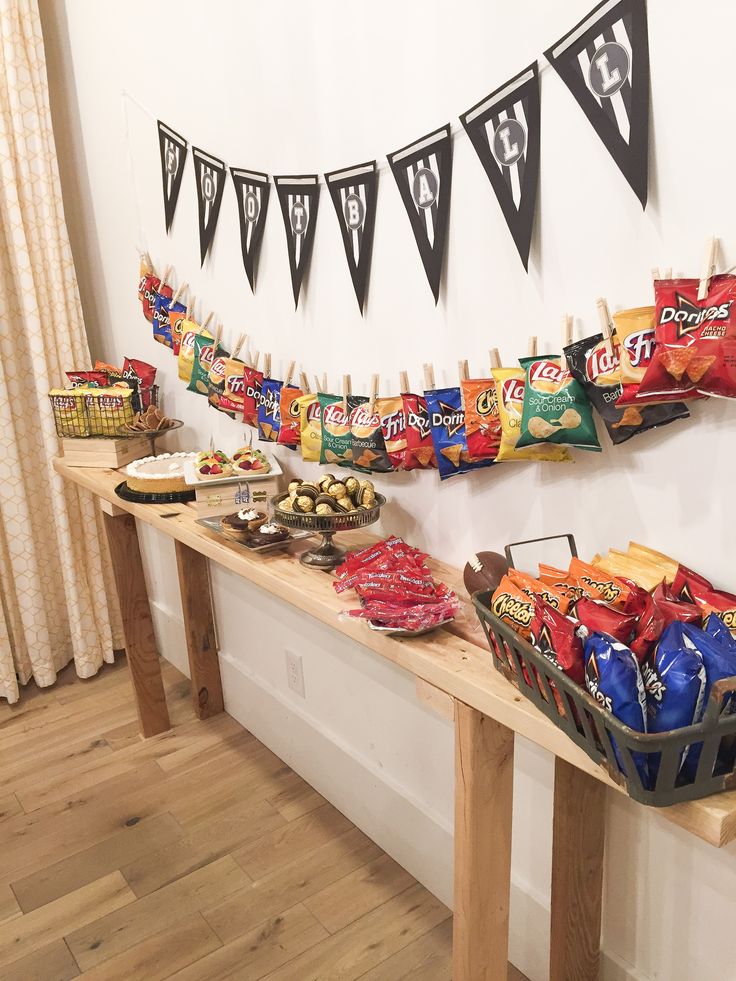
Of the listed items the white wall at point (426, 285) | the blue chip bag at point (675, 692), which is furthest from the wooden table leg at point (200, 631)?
the blue chip bag at point (675, 692)

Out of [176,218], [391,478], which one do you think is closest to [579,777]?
[391,478]

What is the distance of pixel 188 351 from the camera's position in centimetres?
195

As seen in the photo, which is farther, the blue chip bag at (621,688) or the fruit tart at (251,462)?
the fruit tart at (251,462)

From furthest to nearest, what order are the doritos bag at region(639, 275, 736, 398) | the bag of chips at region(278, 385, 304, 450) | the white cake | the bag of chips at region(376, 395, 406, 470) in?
1. the white cake
2. the bag of chips at region(278, 385, 304, 450)
3. the bag of chips at region(376, 395, 406, 470)
4. the doritos bag at region(639, 275, 736, 398)

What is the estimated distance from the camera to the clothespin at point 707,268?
2.99 ft

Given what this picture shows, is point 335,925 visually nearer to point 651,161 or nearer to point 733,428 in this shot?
point 733,428

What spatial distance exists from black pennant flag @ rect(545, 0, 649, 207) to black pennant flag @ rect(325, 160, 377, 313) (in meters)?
0.48

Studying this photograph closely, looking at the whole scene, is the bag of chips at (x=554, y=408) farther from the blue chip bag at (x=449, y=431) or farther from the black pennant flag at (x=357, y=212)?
the black pennant flag at (x=357, y=212)

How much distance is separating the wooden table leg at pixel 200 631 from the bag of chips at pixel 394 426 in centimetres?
107

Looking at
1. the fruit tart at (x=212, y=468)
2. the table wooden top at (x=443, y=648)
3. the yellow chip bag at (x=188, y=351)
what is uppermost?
the yellow chip bag at (x=188, y=351)

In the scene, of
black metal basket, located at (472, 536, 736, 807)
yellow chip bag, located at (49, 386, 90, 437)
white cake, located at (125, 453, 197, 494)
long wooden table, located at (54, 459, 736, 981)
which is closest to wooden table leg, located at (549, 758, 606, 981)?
long wooden table, located at (54, 459, 736, 981)

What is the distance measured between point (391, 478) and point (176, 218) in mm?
1059

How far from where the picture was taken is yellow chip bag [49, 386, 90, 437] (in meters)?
2.20

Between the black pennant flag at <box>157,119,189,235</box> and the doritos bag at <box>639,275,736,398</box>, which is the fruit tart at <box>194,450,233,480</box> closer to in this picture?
the black pennant flag at <box>157,119,189,235</box>
